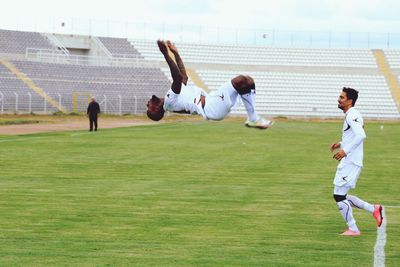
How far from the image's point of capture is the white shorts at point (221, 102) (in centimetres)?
1159

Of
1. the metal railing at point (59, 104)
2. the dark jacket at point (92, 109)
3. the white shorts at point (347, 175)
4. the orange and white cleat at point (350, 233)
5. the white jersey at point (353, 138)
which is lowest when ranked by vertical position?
the metal railing at point (59, 104)

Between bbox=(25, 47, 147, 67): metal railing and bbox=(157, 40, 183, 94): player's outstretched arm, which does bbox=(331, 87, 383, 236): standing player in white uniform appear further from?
bbox=(25, 47, 147, 67): metal railing

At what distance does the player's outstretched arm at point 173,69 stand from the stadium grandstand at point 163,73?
54.1m

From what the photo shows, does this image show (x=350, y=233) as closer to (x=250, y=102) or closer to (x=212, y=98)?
(x=250, y=102)

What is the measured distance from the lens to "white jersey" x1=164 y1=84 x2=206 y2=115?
38.3 feet

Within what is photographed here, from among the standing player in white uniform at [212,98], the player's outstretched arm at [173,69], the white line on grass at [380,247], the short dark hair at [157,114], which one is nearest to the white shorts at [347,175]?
the white line on grass at [380,247]

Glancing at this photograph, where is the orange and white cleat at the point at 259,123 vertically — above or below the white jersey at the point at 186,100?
below

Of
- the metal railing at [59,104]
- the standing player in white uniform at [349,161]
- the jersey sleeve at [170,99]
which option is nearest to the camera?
the jersey sleeve at [170,99]

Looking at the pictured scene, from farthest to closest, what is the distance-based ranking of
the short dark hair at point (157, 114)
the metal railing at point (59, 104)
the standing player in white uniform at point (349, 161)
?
the metal railing at point (59, 104)
the standing player in white uniform at point (349, 161)
the short dark hair at point (157, 114)

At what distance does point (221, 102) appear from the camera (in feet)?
38.0

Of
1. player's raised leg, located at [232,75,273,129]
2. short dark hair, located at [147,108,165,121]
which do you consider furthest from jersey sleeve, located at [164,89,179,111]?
player's raised leg, located at [232,75,273,129]

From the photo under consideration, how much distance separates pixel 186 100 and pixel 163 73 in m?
69.9

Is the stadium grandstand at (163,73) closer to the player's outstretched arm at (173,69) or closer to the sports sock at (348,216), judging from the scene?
the sports sock at (348,216)

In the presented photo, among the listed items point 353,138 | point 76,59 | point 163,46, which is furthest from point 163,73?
point 163,46
